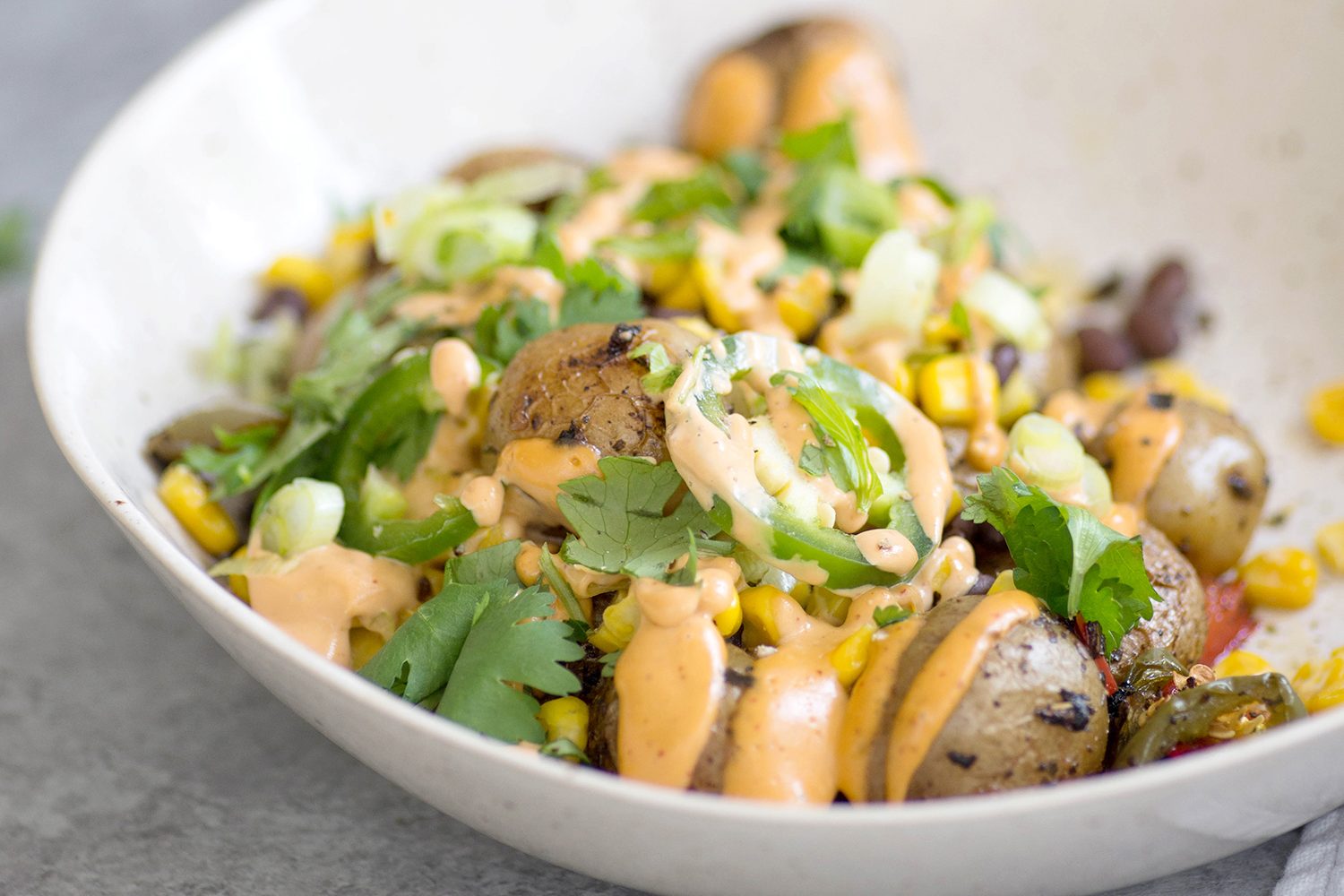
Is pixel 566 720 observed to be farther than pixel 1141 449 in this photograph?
No

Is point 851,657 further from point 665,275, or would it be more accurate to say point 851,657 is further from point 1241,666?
point 665,275

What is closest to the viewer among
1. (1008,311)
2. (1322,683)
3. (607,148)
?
(1322,683)

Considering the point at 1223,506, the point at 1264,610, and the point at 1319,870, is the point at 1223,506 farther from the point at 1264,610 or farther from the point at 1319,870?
the point at 1319,870

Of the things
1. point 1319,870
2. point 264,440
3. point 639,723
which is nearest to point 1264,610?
point 1319,870

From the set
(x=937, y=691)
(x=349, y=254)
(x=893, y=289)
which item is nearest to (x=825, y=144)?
(x=893, y=289)

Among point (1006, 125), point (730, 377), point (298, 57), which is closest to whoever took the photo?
point (730, 377)

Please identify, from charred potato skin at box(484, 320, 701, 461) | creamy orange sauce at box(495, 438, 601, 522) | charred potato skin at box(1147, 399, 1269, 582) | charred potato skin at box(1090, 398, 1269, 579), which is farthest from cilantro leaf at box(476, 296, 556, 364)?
charred potato skin at box(1147, 399, 1269, 582)
